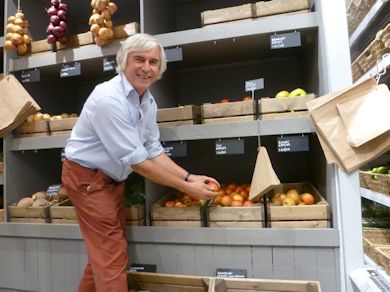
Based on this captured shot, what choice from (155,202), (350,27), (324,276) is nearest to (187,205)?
(155,202)

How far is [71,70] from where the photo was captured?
2.36 metres

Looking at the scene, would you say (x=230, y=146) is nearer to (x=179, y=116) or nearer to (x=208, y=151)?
(x=179, y=116)

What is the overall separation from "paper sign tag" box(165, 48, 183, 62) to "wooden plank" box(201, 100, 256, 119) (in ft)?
1.19

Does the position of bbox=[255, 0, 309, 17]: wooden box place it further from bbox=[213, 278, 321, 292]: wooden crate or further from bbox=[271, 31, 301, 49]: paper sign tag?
bbox=[213, 278, 321, 292]: wooden crate

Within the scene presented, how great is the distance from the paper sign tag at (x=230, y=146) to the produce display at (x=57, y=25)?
1.37 metres

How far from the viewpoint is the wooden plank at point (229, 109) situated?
2002 mm

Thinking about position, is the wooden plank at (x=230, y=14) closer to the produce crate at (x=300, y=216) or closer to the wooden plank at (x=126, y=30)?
the wooden plank at (x=126, y=30)

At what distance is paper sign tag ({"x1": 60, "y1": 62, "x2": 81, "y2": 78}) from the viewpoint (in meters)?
2.34

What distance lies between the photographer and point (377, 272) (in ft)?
5.84

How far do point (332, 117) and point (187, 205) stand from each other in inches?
39.7

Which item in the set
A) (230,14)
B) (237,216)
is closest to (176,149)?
(237,216)

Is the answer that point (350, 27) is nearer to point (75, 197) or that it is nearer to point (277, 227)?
point (277, 227)

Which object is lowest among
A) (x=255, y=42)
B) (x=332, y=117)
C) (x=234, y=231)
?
(x=234, y=231)

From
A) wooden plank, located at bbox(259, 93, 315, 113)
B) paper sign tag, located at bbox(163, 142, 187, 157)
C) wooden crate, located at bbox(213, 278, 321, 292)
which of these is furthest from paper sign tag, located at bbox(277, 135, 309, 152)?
wooden crate, located at bbox(213, 278, 321, 292)
